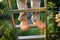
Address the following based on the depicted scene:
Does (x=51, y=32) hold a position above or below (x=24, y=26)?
below

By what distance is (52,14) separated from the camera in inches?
91.0

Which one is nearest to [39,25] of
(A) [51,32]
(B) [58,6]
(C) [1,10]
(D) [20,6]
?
(D) [20,6]

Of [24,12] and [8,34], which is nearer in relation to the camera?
[24,12]

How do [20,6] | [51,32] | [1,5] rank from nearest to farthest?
[20,6] → [51,32] → [1,5]

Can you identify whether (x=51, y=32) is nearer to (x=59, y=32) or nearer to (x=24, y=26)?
(x=59, y=32)

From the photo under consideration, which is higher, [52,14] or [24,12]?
[24,12]

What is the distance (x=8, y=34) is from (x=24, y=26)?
26.0 inches

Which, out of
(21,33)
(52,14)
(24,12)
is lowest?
(21,33)

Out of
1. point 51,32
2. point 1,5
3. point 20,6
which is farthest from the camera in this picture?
point 1,5

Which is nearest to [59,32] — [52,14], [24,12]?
[52,14]

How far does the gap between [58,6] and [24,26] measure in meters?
1.13

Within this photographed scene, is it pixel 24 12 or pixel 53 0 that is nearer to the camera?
pixel 24 12

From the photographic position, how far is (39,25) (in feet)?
5.62

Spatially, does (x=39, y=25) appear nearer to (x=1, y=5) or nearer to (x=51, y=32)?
(x=51, y=32)
